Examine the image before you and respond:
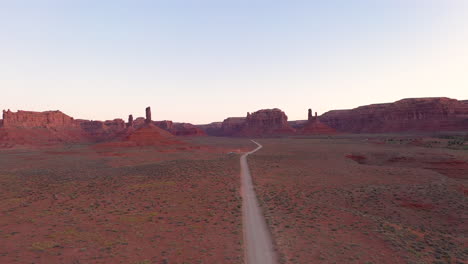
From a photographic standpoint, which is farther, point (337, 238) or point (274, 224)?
point (274, 224)

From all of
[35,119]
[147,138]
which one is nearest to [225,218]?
[147,138]

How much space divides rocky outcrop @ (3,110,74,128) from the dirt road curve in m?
Answer: 149

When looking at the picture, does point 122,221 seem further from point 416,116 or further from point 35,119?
point 35,119

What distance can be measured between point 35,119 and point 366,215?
170 m

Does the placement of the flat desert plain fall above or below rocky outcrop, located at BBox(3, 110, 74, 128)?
below

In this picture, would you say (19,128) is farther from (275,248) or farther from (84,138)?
(275,248)

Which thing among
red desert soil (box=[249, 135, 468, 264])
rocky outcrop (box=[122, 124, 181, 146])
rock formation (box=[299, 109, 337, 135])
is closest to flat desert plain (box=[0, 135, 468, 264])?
red desert soil (box=[249, 135, 468, 264])

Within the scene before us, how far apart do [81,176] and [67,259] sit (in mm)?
26803

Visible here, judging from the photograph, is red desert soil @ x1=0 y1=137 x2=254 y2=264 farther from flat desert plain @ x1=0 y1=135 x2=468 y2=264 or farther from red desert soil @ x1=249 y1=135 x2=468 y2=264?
red desert soil @ x1=249 y1=135 x2=468 y2=264

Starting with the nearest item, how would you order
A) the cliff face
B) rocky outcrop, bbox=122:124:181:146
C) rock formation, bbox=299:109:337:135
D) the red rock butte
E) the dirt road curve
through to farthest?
the dirt road curve < rocky outcrop, bbox=122:124:181:146 < the red rock butte < the cliff face < rock formation, bbox=299:109:337:135

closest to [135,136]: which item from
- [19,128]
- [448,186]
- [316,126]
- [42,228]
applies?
[19,128]

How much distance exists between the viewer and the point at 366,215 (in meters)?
17.5

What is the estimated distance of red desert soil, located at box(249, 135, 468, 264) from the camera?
11906 millimetres

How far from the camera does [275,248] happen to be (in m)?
11.9
